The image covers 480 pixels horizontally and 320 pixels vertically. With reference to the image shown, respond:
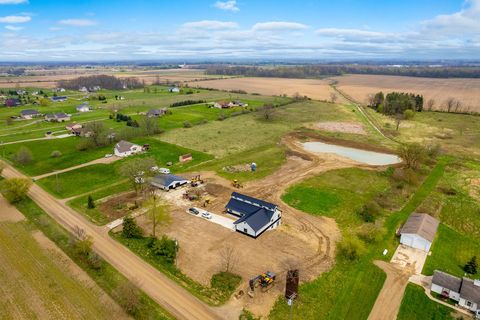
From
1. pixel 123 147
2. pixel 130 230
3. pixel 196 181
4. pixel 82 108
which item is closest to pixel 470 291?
pixel 130 230

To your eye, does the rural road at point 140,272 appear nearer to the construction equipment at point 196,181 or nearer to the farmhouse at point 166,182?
the farmhouse at point 166,182

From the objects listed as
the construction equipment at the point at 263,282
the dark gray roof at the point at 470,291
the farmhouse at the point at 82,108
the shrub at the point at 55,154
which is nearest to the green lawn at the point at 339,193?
the dark gray roof at the point at 470,291

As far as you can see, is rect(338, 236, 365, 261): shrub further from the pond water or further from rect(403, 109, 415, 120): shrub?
rect(403, 109, 415, 120): shrub

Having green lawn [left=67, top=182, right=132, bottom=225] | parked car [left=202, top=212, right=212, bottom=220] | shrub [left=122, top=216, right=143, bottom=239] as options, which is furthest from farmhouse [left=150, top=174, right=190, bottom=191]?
shrub [left=122, top=216, right=143, bottom=239]

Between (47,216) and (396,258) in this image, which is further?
(47,216)

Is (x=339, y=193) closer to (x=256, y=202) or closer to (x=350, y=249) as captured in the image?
(x=256, y=202)

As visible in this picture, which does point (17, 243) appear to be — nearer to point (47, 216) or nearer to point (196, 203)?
point (47, 216)

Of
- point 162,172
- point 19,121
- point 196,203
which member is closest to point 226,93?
point 19,121
